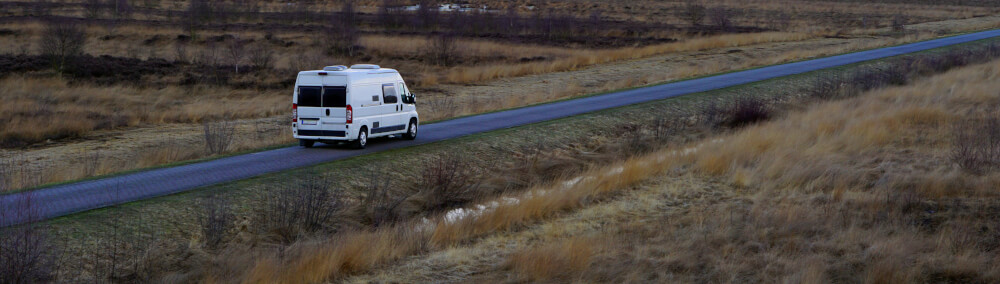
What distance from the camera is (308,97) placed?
62.4 feet

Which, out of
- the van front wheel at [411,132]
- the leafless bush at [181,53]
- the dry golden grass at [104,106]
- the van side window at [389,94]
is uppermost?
the van side window at [389,94]

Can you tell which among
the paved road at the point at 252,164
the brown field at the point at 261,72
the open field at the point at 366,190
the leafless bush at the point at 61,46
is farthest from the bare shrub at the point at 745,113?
the leafless bush at the point at 61,46

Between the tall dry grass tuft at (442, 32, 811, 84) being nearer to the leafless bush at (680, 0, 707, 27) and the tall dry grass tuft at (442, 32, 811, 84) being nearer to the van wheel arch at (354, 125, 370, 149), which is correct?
the van wheel arch at (354, 125, 370, 149)

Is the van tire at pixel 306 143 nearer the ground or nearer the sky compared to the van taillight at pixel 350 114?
nearer the ground

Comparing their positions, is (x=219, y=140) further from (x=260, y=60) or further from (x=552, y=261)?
(x=260, y=60)

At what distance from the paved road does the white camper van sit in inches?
15.9

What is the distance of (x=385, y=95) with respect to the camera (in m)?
20.0

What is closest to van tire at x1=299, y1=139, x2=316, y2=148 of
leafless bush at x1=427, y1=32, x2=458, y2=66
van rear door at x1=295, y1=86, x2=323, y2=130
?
van rear door at x1=295, y1=86, x2=323, y2=130

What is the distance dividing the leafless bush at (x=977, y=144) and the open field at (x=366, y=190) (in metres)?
5.81

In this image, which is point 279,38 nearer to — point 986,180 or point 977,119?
point 977,119

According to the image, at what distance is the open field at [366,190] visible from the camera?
10883mm

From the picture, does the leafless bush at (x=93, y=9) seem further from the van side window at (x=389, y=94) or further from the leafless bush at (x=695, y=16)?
the van side window at (x=389, y=94)

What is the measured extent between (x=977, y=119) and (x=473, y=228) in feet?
46.1

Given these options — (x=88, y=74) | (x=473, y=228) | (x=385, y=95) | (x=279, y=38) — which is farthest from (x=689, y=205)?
(x=279, y=38)
